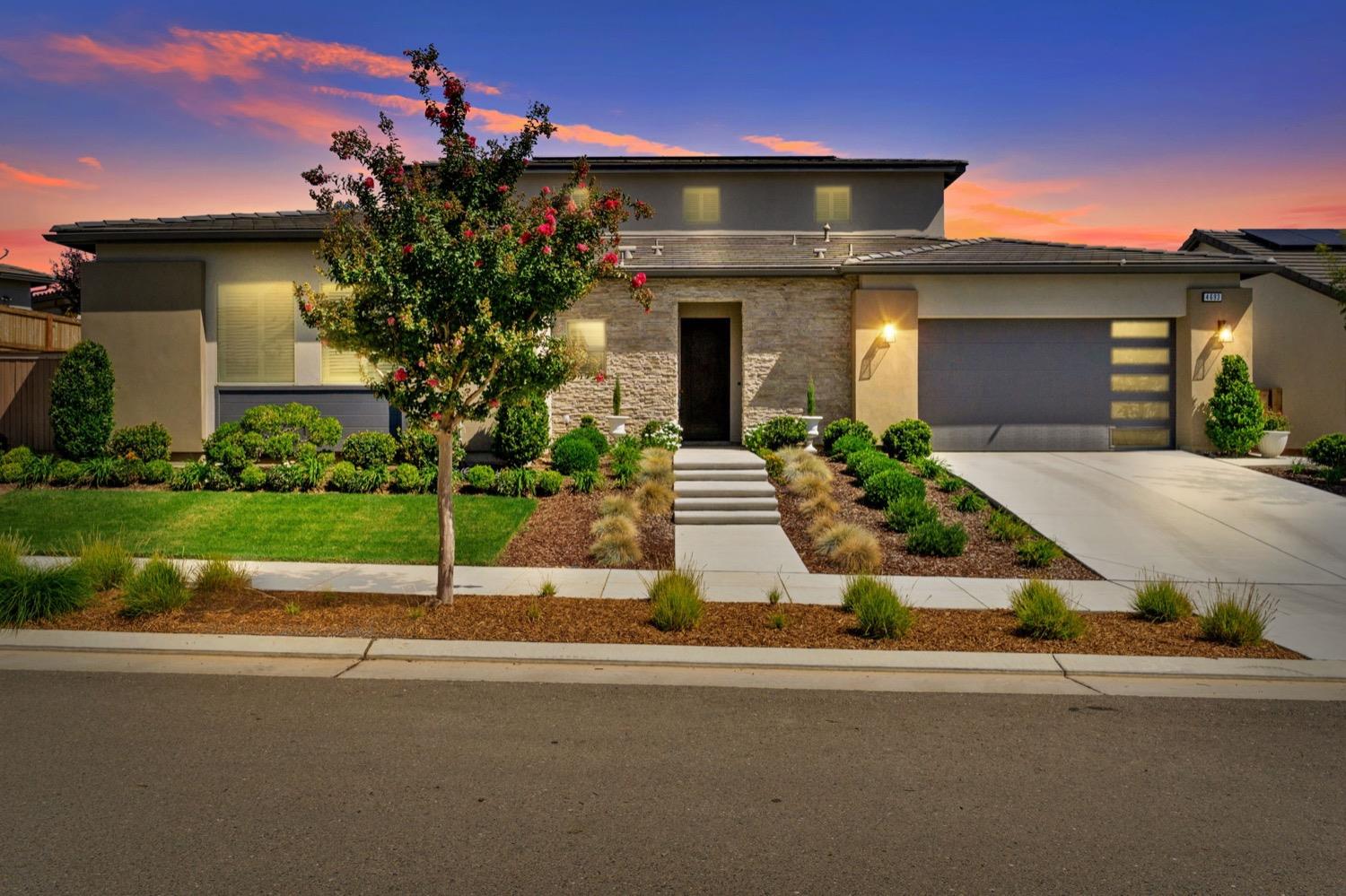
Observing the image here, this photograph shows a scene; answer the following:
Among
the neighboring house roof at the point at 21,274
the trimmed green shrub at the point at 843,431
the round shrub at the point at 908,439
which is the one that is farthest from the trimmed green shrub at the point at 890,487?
the neighboring house roof at the point at 21,274

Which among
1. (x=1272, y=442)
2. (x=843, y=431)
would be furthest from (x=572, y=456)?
(x=1272, y=442)

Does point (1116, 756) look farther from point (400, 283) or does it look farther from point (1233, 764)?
point (400, 283)

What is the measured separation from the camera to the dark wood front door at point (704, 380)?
66.0ft

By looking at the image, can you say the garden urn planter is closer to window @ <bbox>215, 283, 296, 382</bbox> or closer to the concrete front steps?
the concrete front steps

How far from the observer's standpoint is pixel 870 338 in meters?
18.8

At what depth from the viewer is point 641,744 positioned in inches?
216

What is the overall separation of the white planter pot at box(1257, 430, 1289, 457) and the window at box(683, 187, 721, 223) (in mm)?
13544

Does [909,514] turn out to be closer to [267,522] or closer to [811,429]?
[811,429]

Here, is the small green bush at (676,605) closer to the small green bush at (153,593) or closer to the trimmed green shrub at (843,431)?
the small green bush at (153,593)

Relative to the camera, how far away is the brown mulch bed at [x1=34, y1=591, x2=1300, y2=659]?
7.77m

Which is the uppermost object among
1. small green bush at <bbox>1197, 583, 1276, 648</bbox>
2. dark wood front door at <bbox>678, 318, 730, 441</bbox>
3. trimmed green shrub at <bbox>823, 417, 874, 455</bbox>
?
dark wood front door at <bbox>678, 318, 730, 441</bbox>

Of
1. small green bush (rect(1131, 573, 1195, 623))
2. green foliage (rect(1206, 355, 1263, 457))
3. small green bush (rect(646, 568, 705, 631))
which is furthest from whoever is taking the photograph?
green foliage (rect(1206, 355, 1263, 457))

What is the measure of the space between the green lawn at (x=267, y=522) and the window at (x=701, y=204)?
39.2 ft

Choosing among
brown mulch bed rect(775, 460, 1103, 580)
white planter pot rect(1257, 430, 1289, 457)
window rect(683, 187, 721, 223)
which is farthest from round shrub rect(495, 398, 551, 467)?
white planter pot rect(1257, 430, 1289, 457)
